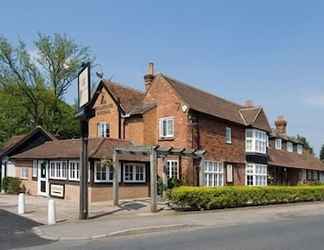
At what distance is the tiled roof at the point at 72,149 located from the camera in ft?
100

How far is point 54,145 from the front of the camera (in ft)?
121

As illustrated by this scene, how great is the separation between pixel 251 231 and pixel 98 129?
24023mm

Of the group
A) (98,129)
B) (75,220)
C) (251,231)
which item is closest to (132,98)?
(98,129)

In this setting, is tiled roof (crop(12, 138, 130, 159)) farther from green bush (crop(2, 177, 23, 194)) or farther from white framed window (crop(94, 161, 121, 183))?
green bush (crop(2, 177, 23, 194))

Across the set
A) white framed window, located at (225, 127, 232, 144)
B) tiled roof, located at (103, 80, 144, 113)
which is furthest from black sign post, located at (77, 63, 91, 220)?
white framed window, located at (225, 127, 232, 144)

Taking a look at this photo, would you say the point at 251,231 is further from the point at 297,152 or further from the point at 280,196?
the point at 297,152

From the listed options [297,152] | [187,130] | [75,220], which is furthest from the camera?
[297,152]

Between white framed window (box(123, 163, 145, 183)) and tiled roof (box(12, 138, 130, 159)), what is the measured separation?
5.32 feet

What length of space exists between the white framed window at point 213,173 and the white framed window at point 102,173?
7.85 m

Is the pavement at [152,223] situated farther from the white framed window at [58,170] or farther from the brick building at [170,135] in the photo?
the white framed window at [58,170]

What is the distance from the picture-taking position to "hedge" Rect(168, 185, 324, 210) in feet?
82.4

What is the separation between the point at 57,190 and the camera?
1289 inches

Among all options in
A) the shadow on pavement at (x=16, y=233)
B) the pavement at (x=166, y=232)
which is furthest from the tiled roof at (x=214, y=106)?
the shadow on pavement at (x=16, y=233)

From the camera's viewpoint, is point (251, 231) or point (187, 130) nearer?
point (251, 231)
